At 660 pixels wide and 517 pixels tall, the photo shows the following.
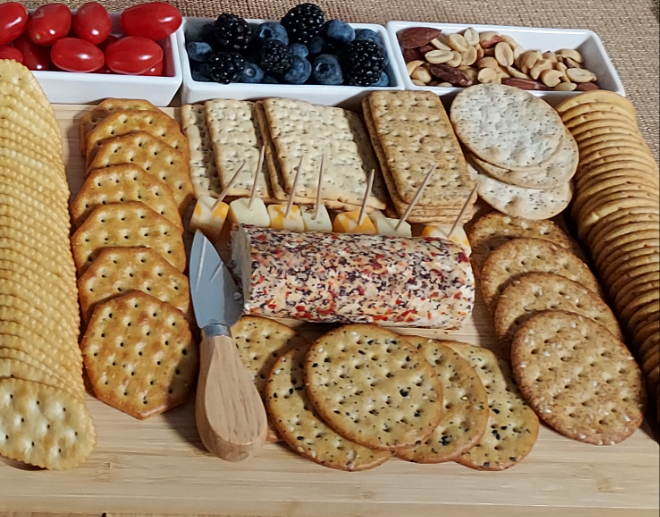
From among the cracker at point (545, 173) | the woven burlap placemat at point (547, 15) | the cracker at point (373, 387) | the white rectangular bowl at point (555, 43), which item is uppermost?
the white rectangular bowl at point (555, 43)

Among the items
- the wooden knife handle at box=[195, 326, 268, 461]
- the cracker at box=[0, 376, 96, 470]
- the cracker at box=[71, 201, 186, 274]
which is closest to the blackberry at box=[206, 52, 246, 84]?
the cracker at box=[71, 201, 186, 274]

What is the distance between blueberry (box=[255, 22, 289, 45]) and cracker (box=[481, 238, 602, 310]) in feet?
2.02

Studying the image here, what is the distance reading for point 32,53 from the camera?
1412 mm

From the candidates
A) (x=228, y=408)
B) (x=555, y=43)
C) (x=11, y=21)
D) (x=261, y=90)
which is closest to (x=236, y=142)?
(x=261, y=90)

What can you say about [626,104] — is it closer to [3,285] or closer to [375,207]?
[375,207]

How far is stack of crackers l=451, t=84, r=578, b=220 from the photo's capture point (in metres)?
1.42

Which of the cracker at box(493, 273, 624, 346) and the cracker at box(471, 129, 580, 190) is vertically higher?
the cracker at box(471, 129, 580, 190)

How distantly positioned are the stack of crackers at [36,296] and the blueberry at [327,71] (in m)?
0.52

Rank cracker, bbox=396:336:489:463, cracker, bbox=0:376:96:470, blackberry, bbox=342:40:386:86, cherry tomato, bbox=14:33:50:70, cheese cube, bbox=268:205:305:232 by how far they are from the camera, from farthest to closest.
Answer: blackberry, bbox=342:40:386:86
cherry tomato, bbox=14:33:50:70
cheese cube, bbox=268:205:305:232
cracker, bbox=396:336:489:463
cracker, bbox=0:376:96:470

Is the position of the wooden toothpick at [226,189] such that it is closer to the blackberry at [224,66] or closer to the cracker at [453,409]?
the blackberry at [224,66]

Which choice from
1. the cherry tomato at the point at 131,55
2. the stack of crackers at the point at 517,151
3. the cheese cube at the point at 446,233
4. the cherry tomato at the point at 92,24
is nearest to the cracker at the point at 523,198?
the stack of crackers at the point at 517,151

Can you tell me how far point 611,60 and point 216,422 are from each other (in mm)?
1304

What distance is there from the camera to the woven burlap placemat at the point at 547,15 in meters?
1.73

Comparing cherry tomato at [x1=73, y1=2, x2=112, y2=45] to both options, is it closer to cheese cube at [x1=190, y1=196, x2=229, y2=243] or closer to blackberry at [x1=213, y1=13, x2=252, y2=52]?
blackberry at [x1=213, y1=13, x2=252, y2=52]
